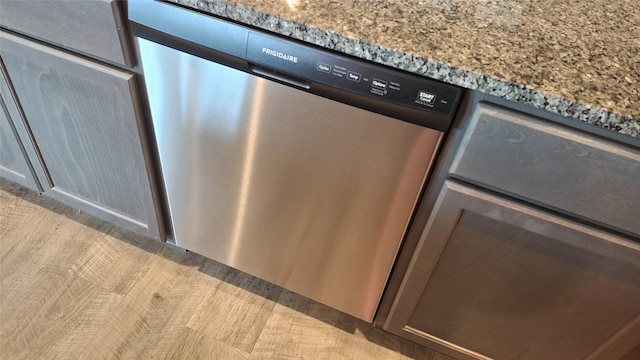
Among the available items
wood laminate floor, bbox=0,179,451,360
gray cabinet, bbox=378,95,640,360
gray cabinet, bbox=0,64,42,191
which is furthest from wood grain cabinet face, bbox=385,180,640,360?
gray cabinet, bbox=0,64,42,191

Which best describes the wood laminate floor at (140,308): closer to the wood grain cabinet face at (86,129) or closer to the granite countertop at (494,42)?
the wood grain cabinet face at (86,129)

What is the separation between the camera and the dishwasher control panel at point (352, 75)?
819mm

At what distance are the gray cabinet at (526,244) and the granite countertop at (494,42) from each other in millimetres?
58

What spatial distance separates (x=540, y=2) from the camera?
0.97m

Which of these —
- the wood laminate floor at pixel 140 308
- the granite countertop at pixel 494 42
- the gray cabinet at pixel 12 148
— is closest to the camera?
the granite countertop at pixel 494 42

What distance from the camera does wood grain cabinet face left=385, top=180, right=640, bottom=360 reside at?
91 centimetres

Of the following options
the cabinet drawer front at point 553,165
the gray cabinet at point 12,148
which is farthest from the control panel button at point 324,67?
the gray cabinet at point 12,148

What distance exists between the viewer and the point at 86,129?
4.06ft

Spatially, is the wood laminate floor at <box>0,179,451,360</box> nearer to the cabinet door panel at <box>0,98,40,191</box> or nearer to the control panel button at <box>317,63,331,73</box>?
the cabinet door panel at <box>0,98,40,191</box>

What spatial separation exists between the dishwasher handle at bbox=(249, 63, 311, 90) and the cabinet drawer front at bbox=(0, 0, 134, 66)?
0.98 ft

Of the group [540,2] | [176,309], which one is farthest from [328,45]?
[176,309]

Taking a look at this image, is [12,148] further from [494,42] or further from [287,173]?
[494,42]

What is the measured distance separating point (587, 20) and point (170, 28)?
0.80 meters

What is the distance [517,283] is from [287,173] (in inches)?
21.8
